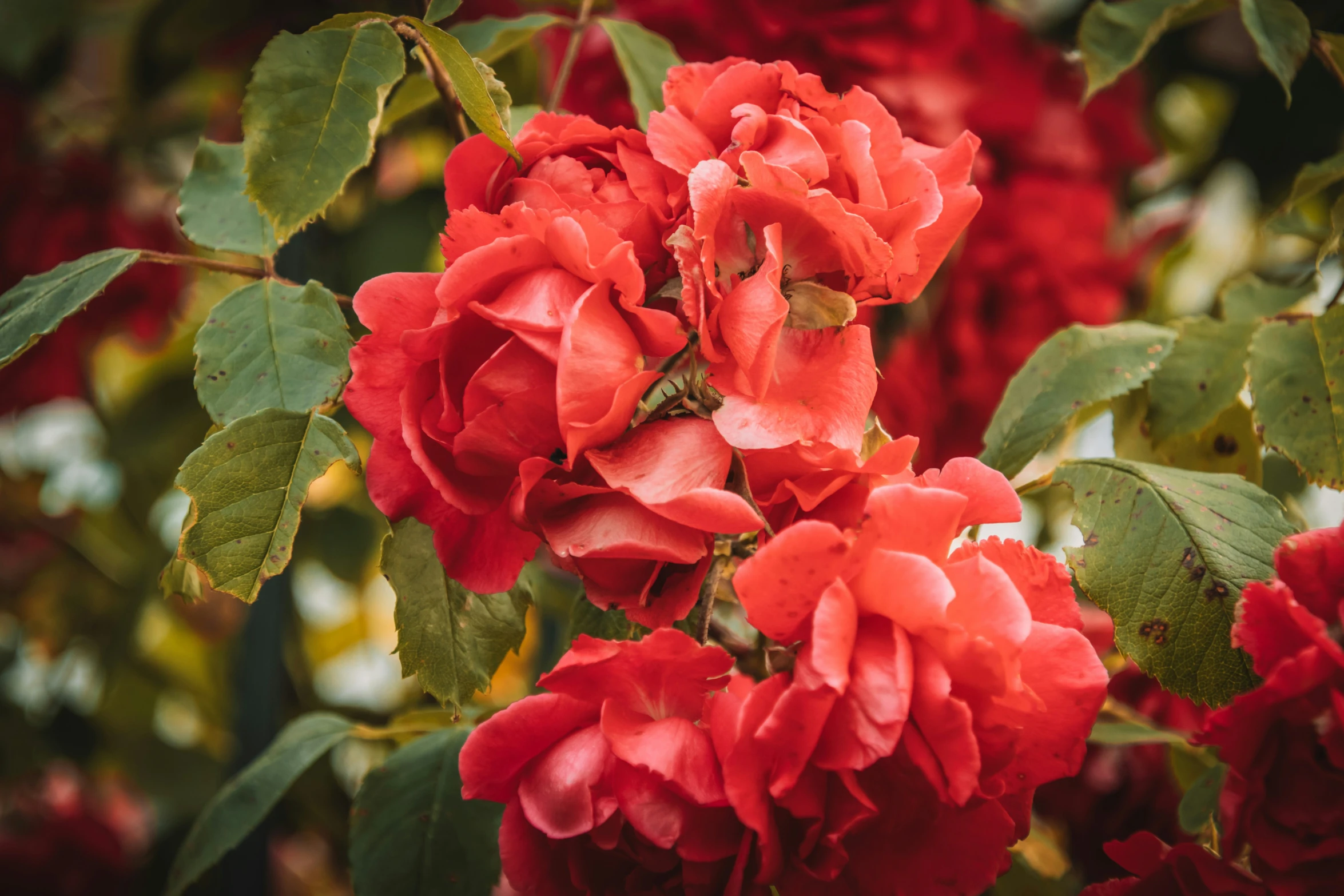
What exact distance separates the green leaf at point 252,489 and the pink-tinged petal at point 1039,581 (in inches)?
8.5

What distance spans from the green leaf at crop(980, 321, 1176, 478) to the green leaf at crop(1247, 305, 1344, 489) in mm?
43

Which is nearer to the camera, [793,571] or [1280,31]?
[793,571]

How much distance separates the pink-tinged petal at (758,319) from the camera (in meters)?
0.28

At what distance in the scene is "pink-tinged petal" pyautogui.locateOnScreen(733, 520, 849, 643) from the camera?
0.88 feet

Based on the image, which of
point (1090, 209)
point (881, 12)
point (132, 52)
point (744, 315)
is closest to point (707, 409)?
point (744, 315)

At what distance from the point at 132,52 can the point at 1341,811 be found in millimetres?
945

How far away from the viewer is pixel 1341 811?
282 millimetres

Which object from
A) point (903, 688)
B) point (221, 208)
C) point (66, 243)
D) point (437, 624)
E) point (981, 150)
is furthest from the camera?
point (66, 243)

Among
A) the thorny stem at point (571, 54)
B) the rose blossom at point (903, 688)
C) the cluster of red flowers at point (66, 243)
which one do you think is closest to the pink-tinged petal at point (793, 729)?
the rose blossom at point (903, 688)

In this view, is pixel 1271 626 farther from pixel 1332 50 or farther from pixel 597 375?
pixel 1332 50

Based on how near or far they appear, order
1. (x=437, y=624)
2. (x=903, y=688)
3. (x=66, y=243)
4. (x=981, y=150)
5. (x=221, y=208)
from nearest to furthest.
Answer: (x=903, y=688), (x=437, y=624), (x=221, y=208), (x=981, y=150), (x=66, y=243)

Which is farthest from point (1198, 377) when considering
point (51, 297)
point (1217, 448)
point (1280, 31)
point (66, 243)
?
point (66, 243)

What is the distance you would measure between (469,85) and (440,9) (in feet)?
0.14

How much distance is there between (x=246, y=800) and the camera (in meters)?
0.49
